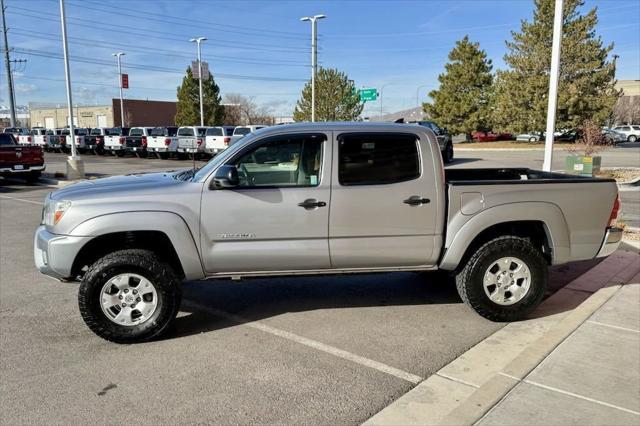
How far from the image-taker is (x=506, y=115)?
136 ft

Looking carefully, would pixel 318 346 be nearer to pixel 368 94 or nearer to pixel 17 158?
pixel 17 158

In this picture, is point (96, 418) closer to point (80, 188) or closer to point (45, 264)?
point (45, 264)

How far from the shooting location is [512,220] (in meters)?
4.79

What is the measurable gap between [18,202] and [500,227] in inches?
504

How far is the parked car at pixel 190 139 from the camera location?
1129 inches

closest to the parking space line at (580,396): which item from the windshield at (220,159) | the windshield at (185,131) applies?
the windshield at (220,159)

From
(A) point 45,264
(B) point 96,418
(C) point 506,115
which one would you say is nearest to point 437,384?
(B) point 96,418

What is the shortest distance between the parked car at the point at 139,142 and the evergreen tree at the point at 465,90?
85.2 feet

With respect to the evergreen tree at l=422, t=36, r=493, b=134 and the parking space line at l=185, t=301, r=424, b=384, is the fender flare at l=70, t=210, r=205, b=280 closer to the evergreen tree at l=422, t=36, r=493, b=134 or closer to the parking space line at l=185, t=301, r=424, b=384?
the parking space line at l=185, t=301, r=424, b=384

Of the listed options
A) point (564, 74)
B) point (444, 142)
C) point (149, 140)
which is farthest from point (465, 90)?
point (149, 140)

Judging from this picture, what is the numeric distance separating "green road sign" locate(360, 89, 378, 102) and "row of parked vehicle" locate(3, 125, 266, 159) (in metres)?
18.3

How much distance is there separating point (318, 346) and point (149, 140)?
29.8m

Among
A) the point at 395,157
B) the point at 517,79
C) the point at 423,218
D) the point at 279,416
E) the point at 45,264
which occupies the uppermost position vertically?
the point at 517,79

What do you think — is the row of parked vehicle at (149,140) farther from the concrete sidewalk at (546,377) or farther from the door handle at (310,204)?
the concrete sidewalk at (546,377)
